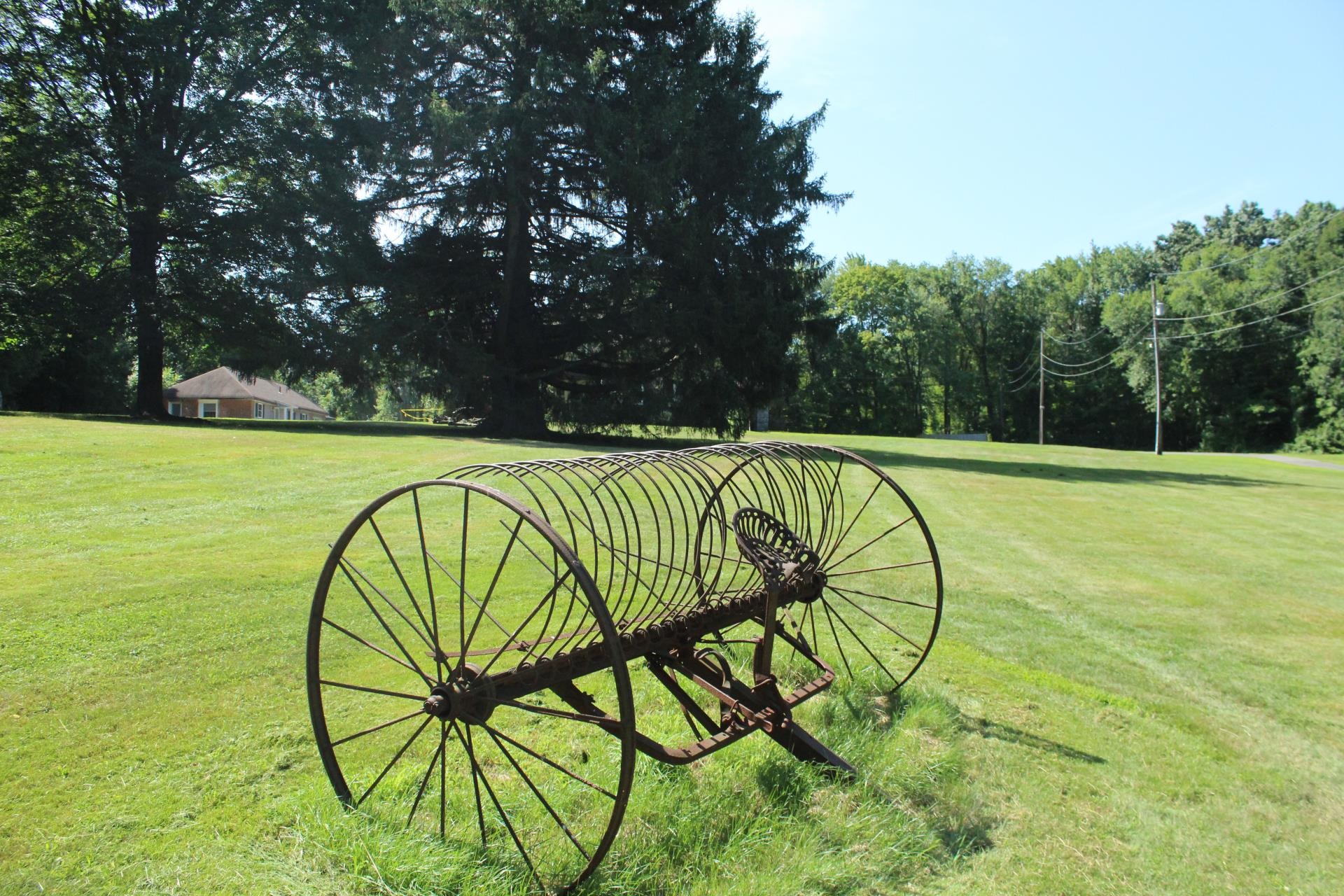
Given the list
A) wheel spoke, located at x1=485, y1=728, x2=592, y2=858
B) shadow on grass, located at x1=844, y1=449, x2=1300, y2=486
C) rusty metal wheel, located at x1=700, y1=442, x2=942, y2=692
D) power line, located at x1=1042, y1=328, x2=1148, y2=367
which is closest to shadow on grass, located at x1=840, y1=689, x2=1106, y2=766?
rusty metal wheel, located at x1=700, y1=442, x2=942, y2=692

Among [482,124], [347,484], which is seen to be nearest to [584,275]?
[482,124]

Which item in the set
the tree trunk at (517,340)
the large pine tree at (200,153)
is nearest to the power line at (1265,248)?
the tree trunk at (517,340)

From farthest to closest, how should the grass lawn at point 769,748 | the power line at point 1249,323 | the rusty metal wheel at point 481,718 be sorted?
the power line at point 1249,323 → the grass lawn at point 769,748 → the rusty metal wheel at point 481,718

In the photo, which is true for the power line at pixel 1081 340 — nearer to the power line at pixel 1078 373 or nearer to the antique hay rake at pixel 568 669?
the power line at pixel 1078 373

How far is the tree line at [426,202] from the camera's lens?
2156cm

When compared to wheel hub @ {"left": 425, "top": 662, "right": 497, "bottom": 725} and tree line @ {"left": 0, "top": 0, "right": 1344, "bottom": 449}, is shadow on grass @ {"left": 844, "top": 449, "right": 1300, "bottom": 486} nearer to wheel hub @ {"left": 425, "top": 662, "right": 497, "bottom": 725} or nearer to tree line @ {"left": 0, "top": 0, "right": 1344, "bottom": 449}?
tree line @ {"left": 0, "top": 0, "right": 1344, "bottom": 449}

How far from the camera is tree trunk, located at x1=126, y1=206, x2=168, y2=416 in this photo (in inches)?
884

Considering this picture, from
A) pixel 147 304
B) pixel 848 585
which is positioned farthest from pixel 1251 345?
pixel 147 304

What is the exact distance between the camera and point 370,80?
2216cm

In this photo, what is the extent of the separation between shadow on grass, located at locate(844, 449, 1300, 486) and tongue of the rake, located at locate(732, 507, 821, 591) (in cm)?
1633

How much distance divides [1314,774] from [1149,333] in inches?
2325

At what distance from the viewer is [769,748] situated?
4422 millimetres

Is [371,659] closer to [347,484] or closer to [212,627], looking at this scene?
[212,627]

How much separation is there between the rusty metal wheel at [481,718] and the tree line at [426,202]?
55.1ft
